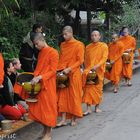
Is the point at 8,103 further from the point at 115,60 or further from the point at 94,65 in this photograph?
the point at 115,60

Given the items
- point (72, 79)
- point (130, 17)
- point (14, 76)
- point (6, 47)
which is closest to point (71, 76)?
point (72, 79)

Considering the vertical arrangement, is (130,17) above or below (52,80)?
above

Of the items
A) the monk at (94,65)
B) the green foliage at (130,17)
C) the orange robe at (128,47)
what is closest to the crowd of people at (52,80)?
the monk at (94,65)

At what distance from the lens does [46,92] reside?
683 centimetres

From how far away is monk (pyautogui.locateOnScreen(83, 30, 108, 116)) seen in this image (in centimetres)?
893

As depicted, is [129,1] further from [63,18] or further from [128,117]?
[128,117]

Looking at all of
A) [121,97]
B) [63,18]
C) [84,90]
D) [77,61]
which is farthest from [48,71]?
[63,18]

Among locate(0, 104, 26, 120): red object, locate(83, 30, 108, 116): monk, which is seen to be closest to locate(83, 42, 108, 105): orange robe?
locate(83, 30, 108, 116): monk

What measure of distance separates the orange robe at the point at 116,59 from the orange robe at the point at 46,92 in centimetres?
534

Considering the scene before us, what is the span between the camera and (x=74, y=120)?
325 inches

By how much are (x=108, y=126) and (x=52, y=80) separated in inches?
63.4

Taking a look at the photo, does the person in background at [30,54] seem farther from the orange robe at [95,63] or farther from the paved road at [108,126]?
the paved road at [108,126]

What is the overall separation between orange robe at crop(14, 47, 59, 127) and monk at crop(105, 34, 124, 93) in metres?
5.32

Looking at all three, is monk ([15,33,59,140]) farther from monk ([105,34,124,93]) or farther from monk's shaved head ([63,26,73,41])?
monk ([105,34,124,93])
